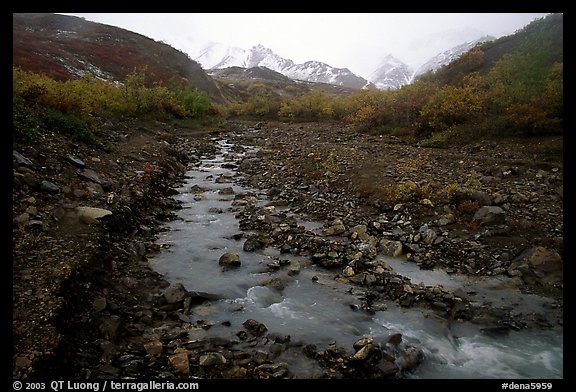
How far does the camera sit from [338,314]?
19.9ft

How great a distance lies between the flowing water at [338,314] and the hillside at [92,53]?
89.9ft

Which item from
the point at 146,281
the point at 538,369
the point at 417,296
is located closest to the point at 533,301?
the point at 538,369

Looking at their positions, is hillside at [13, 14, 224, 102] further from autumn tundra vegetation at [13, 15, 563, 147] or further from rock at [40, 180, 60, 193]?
rock at [40, 180, 60, 193]

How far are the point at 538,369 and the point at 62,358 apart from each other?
6.33 meters

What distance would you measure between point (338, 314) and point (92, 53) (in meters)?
46.3

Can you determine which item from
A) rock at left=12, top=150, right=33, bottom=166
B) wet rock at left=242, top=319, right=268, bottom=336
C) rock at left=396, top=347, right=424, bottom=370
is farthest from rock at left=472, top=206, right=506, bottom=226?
rock at left=12, top=150, right=33, bottom=166

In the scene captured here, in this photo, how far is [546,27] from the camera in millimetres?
24547

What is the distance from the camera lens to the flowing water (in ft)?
16.8

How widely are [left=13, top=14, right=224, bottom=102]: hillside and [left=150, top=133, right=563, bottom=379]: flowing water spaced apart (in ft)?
89.9

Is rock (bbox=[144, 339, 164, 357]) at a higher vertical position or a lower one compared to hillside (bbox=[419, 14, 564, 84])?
Answer: lower

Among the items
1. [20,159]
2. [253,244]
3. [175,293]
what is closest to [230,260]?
[253,244]

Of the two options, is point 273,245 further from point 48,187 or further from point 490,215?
point 490,215

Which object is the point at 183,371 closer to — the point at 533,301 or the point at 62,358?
the point at 62,358

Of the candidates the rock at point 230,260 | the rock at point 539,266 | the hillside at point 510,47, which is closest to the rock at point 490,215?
the rock at point 539,266
